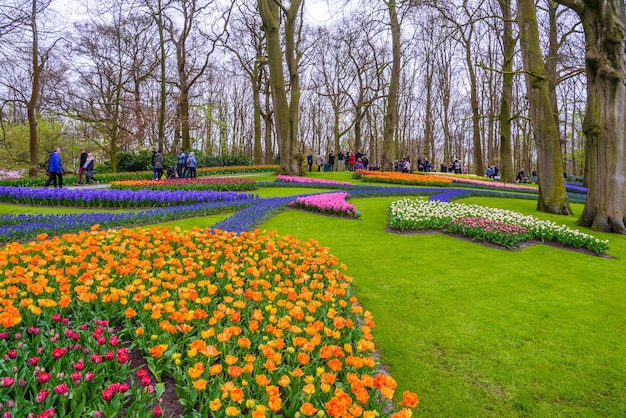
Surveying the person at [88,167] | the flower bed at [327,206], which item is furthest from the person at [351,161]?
the flower bed at [327,206]

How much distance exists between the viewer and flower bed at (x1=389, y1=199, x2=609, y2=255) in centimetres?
719

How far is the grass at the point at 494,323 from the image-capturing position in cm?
285

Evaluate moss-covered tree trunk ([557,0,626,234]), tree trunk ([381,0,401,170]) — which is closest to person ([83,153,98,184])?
tree trunk ([381,0,401,170])

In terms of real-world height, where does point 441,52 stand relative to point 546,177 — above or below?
above

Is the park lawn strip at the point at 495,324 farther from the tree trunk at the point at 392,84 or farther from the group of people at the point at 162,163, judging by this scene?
the tree trunk at the point at 392,84

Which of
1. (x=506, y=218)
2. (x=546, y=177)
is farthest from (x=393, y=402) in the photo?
(x=546, y=177)

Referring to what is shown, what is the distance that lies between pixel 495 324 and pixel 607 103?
766 centimetres

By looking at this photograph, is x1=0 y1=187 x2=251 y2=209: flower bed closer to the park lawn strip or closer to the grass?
the grass

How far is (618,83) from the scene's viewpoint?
338 inches

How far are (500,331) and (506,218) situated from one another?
5.68m

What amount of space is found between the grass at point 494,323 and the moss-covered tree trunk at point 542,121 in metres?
4.57

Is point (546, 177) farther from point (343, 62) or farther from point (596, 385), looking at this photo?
point (343, 62)

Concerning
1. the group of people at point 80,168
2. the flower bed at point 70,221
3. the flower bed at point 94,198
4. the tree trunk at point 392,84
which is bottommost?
the flower bed at point 70,221

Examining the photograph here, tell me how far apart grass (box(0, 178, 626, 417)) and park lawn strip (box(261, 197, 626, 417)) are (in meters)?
0.01
